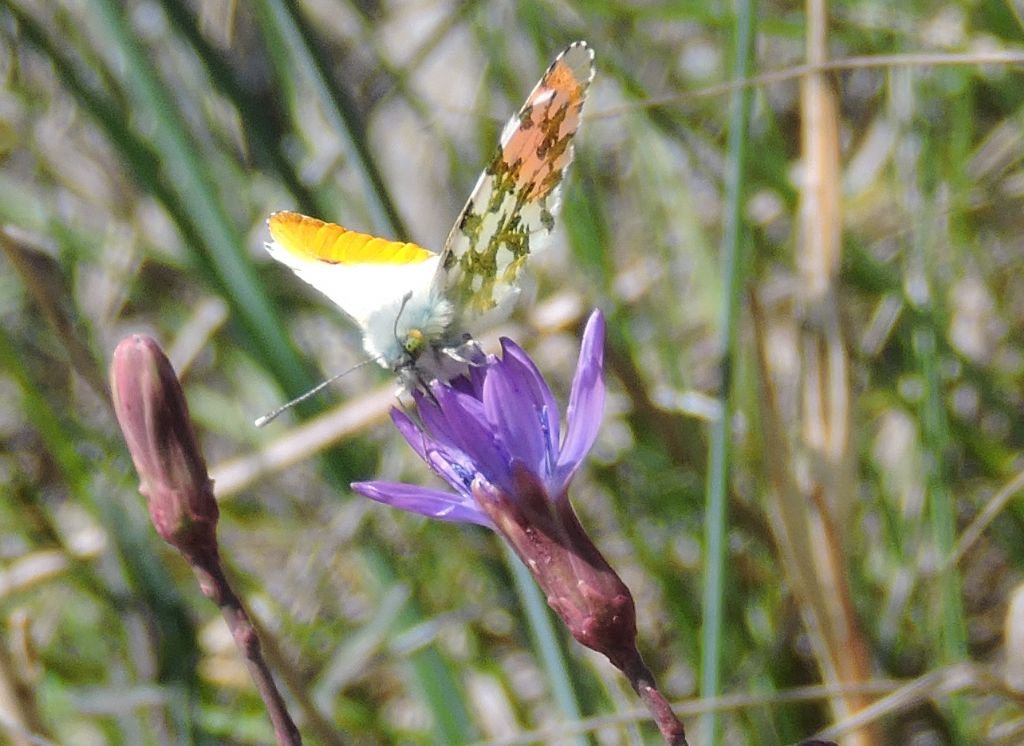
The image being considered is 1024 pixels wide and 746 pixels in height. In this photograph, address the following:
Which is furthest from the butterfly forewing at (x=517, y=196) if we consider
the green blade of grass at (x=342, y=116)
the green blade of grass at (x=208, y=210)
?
the green blade of grass at (x=208, y=210)

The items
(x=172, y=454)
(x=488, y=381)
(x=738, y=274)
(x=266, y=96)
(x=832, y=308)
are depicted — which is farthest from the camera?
(x=266, y=96)

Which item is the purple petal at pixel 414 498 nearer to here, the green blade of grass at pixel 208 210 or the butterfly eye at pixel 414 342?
the butterfly eye at pixel 414 342

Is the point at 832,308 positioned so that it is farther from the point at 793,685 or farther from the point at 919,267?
the point at 793,685

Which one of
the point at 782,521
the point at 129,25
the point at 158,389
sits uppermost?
the point at 129,25

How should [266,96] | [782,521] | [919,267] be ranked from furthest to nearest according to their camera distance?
[266,96] < [919,267] < [782,521]

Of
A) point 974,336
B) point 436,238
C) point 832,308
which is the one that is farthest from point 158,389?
point 436,238

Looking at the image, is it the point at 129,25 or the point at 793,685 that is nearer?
the point at 129,25

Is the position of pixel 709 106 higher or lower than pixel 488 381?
higher

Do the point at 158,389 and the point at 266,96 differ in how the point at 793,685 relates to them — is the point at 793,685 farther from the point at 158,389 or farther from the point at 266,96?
the point at 266,96

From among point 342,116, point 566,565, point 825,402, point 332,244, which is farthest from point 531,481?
point 825,402
